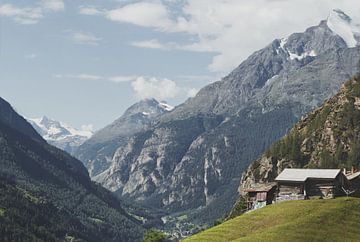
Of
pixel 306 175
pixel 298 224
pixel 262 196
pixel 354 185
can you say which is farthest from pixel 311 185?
pixel 298 224

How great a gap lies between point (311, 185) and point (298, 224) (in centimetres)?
3479

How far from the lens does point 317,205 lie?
4296 inches

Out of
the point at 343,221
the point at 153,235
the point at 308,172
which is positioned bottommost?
the point at 153,235

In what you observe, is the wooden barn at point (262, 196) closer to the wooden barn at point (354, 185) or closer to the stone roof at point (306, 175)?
the stone roof at point (306, 175)

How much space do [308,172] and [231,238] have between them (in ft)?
145

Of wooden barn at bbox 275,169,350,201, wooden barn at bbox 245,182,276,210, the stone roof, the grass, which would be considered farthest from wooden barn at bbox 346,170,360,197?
the grass

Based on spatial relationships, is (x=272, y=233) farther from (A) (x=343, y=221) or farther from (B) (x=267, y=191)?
(B) (x=267, y=191)

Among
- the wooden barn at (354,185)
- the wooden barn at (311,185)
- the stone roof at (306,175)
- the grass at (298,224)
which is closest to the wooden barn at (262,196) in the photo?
the wooden barn at (311,185)

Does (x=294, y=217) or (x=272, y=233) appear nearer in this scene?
(x=272, y=233)

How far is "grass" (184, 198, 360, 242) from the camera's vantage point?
90062 millimetres

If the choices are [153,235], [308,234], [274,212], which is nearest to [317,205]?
[274,212]

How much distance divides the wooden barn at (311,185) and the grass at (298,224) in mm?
13356

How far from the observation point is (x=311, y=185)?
128 m

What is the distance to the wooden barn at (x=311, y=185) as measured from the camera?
417ft
